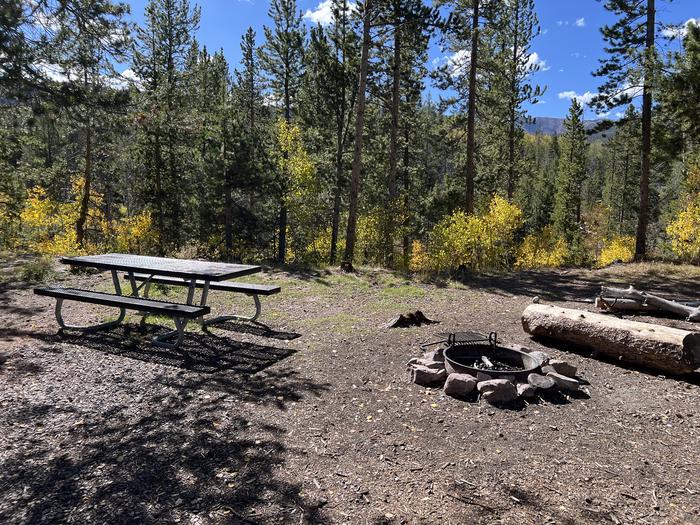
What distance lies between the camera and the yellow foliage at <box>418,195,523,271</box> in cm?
1303

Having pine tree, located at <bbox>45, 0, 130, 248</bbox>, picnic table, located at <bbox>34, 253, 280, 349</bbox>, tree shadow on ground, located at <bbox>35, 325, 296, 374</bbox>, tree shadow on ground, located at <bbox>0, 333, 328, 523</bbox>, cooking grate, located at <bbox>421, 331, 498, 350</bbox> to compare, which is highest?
pine tree, located at <bbox>45, 0, 130, 248</bbox>

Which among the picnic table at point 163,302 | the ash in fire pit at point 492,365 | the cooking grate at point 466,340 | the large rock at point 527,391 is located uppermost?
the picnic table at point 163,302

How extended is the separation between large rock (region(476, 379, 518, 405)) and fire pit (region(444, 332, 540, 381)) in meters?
0.37

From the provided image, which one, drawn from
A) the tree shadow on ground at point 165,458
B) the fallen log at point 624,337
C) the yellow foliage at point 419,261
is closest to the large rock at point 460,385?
the tree shadow on ground at point 165,458

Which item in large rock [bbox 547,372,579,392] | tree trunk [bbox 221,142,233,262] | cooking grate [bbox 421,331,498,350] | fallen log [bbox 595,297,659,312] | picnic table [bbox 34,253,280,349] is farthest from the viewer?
tree trunk [bbox 221,142,233,262]

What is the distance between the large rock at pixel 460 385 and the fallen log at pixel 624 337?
79.0 inches

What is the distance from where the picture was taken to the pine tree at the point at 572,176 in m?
32.7

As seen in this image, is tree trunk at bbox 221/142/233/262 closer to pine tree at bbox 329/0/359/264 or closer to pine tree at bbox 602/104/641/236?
pine tree at bbox 329/0/359/264

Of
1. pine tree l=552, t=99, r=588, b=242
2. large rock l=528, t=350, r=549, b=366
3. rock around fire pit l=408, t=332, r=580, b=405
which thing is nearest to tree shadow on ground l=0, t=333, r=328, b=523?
rock around fire pit l=408, t=332, r=580, b=405

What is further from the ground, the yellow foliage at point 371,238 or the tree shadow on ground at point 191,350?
the yellow foliage at point 371,238

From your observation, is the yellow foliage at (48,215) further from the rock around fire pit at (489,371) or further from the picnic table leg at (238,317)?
the rock around fire pit at (489,371)

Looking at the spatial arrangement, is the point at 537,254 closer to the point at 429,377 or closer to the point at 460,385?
the point at 429,377

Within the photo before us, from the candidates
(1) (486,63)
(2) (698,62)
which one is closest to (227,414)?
(2) (698,62)

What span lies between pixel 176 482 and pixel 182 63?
22195 mm
